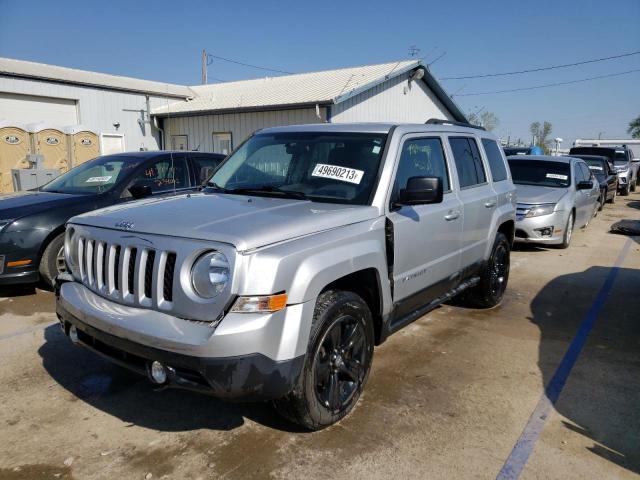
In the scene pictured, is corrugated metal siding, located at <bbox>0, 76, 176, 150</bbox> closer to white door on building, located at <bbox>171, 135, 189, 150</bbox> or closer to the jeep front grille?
white door on building, located at <bbox>171, 135, 189, 150</bbox>

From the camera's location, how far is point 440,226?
4188 mm

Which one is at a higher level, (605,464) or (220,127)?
(220,127)

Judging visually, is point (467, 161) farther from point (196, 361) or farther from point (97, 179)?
point (97, 179)

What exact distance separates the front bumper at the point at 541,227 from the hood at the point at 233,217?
649 centimetres

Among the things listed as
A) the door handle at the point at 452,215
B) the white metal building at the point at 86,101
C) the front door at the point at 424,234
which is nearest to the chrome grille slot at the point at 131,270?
the front door at the point at 424,234

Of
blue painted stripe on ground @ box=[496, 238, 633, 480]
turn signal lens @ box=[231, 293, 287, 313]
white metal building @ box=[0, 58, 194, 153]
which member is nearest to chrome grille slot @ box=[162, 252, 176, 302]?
turn signal lens @ box=[231, 293, 287, 313]

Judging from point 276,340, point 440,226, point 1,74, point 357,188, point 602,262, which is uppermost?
point 1,74

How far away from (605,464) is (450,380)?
4.07 ft

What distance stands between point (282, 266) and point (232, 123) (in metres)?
15.7

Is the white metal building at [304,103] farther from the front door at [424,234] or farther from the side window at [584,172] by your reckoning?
the front door at [424,234]

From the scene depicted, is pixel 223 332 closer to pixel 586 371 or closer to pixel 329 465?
pixel 329 465

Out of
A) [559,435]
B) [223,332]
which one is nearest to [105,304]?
[223,332]

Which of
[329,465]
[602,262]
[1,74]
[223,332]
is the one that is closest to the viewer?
[223,332]

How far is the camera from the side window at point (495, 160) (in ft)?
18.2
